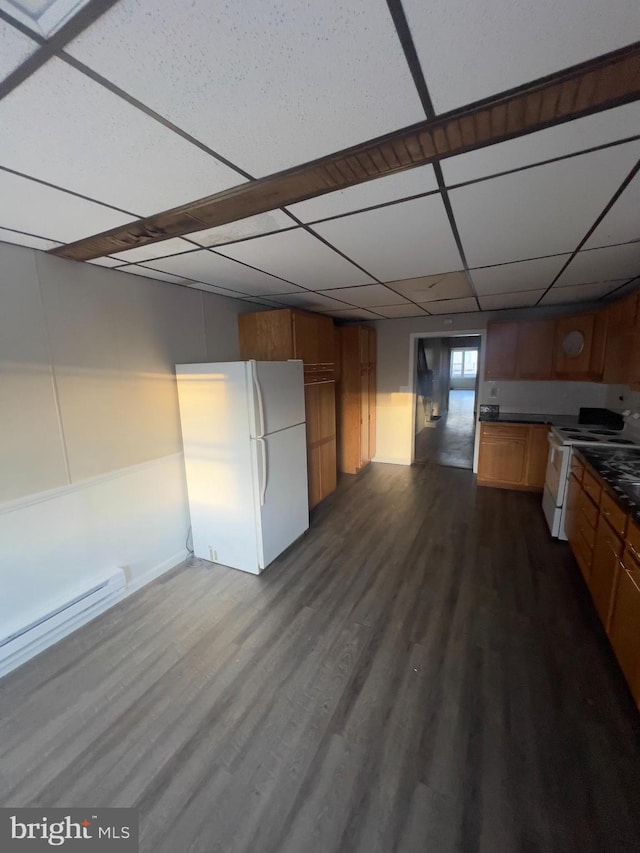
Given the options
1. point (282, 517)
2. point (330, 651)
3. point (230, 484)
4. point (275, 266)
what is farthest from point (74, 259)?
point (330, 651)

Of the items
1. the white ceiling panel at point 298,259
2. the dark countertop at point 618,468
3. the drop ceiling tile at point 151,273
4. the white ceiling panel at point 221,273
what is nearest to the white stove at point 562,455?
the dark countertop at point 618,468

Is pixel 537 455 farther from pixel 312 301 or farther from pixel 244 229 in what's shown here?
pixel 244 229

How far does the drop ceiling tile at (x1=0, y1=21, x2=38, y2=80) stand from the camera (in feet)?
2.23

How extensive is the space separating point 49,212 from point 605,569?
351 cm

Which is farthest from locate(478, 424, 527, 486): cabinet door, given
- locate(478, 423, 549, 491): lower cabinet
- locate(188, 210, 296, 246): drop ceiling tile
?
locate(188, 210, 296, 246): drop ceiling tile

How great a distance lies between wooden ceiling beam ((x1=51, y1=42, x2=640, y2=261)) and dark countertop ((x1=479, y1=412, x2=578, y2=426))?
3.75 metres

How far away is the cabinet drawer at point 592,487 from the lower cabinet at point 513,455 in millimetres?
1643

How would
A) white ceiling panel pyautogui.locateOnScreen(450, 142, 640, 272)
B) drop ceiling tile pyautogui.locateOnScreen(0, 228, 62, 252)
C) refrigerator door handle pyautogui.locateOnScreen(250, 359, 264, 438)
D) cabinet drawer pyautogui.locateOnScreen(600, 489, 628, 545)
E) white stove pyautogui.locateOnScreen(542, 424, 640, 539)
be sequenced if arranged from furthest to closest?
white stove pyautogui.locateOnScreen(542, 424, 640, 539) < refrigerator door handle pyautogui.locateOnScreen(250, 359, 264, 438) < cabinet drawer pyautogui.locateOnScreen(600, 489, 628, 545) < drop ceiling tile pyautogui.locateOnScreen(0, 228, 62, 252) < white ceiling panel pyautogui.locateOnScreen(450, 142, 640, 272)

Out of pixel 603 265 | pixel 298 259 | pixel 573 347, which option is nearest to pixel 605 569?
pixel 603 265

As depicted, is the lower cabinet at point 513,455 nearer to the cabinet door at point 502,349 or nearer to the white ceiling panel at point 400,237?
the cabinet door at point 502,349

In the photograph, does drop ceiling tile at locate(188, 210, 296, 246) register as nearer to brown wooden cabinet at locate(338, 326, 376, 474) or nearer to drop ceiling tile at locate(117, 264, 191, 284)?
drop ceiling tile at locate(117, 264, 191, 284)

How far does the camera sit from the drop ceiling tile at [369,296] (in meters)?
2.98

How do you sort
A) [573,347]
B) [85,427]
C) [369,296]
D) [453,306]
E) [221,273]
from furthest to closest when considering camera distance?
1. [453,306]
2. [573,347]
3. [369,296]
4. [221,273]
5. [85,427]

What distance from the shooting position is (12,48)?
0.71 m
